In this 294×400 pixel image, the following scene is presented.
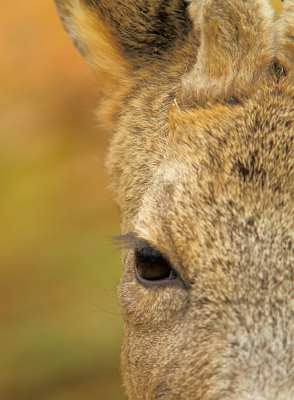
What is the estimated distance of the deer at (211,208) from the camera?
3.03m

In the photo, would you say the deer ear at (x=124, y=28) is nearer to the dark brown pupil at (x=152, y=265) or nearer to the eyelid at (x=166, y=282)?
the dark brown pupil at (x=152, y=265)

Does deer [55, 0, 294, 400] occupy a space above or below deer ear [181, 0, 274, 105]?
below

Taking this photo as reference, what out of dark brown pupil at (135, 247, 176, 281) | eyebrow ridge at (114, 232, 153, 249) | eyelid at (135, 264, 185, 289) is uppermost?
eyebrow ridge at (114, 232, 153, 249)

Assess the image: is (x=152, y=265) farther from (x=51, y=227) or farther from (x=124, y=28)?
(x=51, y=227)

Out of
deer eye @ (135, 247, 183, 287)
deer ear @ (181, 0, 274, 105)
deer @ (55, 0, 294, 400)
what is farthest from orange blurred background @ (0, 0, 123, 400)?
deer eye @ (135, 247, 183, 287)

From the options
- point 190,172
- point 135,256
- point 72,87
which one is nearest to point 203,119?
point 190,172

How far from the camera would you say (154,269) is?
3.59m

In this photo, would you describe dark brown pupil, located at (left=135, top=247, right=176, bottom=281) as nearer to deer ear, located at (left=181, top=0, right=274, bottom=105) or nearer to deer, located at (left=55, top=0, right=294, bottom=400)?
deer, located at (left=55, top=0, right=294, bottom=400)

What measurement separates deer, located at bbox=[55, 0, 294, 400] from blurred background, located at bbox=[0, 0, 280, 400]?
4807 mm

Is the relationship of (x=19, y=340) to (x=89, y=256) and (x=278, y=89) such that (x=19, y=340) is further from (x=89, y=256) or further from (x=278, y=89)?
(x=278, y=89)

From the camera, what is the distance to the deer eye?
3.47 meters

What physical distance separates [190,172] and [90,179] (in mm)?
8572

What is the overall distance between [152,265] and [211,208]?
54cm

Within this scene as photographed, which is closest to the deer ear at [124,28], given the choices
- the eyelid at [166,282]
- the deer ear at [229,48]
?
the deer ear at [229,48]
